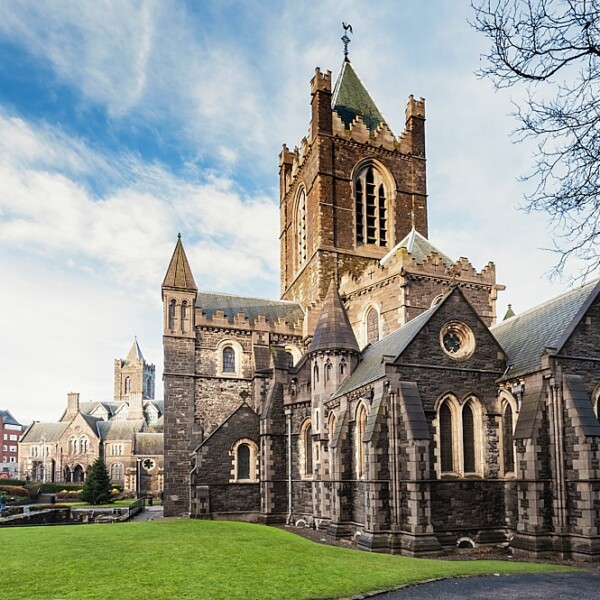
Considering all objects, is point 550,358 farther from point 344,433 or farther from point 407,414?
point 344,433

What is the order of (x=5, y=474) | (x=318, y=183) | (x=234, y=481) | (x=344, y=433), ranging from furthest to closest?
(x=5, y=474) < (x=318, y=183) < (x=234, y=481) < (x=344, y=433)

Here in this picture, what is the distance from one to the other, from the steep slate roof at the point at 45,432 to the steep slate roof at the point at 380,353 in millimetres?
75355

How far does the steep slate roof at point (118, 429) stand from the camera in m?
84.8

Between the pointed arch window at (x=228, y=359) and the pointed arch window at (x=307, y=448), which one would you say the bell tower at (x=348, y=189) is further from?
the pointed arch window at (x=307, y=448)

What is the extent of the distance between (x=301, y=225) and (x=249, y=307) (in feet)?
27.6

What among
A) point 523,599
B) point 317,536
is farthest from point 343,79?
point 523,599

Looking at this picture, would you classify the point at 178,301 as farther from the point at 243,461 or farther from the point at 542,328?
the point at 542,328

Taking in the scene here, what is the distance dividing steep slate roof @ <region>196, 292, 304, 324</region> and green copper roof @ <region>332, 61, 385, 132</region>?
45.4 ft

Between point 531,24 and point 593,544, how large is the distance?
1537 centimetres

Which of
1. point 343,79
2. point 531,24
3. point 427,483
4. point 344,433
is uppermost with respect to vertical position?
point 343,79

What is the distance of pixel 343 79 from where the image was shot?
45.8 metres

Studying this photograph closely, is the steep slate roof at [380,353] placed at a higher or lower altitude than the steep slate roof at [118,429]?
higher

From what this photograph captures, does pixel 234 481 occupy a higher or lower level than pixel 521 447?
lower

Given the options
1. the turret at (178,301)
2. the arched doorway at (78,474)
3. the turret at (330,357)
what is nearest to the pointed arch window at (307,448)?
the turret at (330,357)
